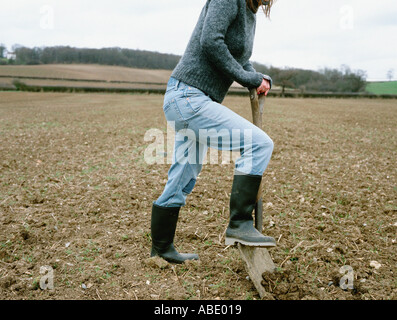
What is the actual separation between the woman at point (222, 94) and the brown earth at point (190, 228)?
1.83 feet

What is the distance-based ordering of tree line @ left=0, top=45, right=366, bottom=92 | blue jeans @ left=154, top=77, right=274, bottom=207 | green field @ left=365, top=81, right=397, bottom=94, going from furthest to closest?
1. tree line @ left=0, top=45, right=366, bottom=92
2. green field @ left=365, top=81, right=397, bottom=94
3. blue jeans @ left=154, top=77, right=274, bottom=207

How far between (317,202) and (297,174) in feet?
4.31

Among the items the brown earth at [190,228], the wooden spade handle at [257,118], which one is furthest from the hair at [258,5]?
the brown earth at [190,228]

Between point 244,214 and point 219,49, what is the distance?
1078 millimetres

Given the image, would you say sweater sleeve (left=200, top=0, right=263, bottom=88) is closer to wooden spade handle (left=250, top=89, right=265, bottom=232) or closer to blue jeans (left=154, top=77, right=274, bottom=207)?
blue jeans (left=154, top=77, right=274, bottom=207)

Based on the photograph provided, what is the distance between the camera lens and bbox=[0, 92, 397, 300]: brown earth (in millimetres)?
2389

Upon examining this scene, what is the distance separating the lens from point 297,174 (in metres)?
5.38

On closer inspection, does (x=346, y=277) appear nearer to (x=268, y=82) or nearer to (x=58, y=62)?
(x=268, y=82)

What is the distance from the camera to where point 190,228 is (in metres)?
3.37

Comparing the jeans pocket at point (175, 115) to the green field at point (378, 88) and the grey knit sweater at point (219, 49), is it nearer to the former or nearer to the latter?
the grey knit sweater at point (219, 49)

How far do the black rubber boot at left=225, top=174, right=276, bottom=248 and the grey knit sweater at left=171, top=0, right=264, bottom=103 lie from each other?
633 millimetres

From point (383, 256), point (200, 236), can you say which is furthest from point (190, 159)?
point (383, 256)

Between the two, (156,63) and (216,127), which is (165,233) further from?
(156,63)

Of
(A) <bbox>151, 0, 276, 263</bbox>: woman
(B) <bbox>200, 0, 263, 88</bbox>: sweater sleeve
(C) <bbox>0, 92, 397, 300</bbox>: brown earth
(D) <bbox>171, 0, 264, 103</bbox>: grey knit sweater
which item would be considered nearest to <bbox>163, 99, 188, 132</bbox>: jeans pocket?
(A) <bbox>151, 0, 276, 263</bbox>: woman
